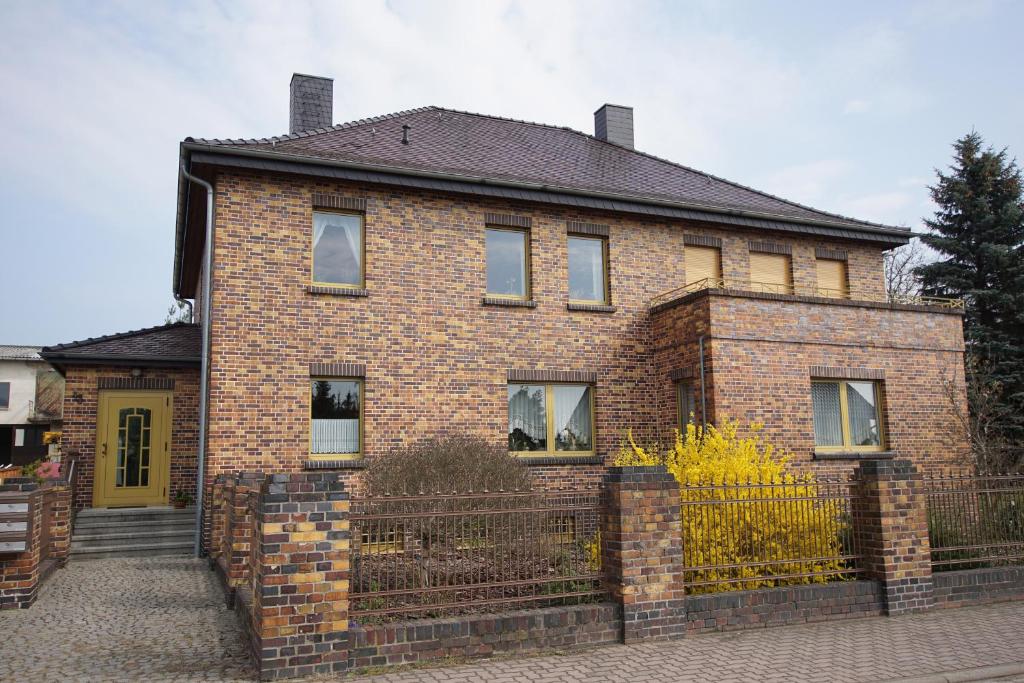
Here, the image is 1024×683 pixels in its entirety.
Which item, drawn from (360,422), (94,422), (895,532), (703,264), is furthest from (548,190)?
(94,422)

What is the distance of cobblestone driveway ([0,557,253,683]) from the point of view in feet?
20.3

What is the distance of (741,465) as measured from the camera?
9.03 meters

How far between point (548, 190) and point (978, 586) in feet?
30.3

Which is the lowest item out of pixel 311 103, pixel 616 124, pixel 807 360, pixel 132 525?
pixel 132 525

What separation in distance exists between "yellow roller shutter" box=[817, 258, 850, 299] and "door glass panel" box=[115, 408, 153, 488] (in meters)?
13.9

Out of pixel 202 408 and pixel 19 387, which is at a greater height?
pixel 19 387

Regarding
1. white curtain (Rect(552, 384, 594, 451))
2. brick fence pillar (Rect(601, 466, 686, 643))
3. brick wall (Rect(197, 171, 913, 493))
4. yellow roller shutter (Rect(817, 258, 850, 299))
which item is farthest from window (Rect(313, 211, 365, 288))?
yellow roller shutter (Rect(817, 258, 850, 299))

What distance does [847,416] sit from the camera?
1493 cm

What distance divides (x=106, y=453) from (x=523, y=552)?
1072 cm

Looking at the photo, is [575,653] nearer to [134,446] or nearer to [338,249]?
[338,249]

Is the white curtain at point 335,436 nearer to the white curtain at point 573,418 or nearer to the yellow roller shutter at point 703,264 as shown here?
the white curtain at point 573,418

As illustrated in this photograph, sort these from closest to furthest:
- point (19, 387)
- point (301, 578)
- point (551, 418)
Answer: point (301, 578) < point (551, 418) < point (19, 387)

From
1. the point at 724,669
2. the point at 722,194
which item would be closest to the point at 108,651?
the point at 724,669

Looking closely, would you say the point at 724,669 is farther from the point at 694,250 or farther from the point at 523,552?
the point at 694,250
